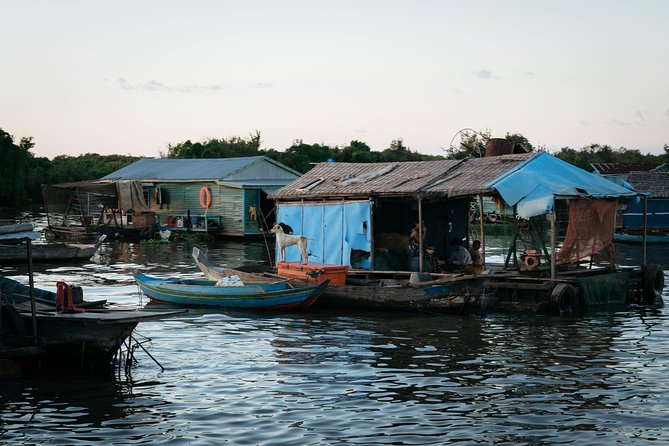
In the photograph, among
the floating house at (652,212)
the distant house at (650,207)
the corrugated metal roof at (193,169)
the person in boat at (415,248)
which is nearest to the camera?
the person in boat at (415,248)

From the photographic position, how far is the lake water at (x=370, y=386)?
9.22 m

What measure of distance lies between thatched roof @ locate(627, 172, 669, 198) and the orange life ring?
18775 millimetres

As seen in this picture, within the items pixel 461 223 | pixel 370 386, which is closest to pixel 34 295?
pixel 370 386

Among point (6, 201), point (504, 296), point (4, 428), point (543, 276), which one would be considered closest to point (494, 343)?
point (504, 296)

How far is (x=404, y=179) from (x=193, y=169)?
22.2 m

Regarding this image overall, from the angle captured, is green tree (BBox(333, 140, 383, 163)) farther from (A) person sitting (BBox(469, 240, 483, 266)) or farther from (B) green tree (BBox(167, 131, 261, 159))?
(A) person sitting (BBox(469, 240, 483, 266))

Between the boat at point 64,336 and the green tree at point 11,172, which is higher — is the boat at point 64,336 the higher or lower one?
A: the lower one

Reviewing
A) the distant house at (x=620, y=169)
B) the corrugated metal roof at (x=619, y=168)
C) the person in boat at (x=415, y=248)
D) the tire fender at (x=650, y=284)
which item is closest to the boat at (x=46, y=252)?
the person in boat at (x=415, y=248)

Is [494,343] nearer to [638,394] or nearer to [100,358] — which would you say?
[638,394]

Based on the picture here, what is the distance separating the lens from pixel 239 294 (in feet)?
57.1

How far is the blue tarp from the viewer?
17.2 metres

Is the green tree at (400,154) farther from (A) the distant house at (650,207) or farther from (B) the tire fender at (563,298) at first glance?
(B) the tire fender at (563,298)

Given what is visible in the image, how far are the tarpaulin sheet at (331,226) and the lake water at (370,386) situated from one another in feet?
9.52

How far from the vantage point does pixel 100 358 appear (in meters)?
Result: 11.8
